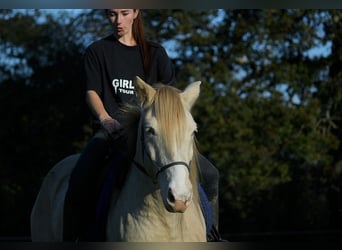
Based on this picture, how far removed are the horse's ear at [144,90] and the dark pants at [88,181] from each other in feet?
0.88

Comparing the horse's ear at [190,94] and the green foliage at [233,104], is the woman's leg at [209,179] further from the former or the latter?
the green foliage at [233,104]

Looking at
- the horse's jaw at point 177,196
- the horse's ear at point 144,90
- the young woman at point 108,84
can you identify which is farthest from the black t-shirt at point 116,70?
the horse's jaw at point 177,196

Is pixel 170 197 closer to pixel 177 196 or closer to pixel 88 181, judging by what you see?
pixel 177 196

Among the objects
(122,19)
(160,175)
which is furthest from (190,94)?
(122,19)

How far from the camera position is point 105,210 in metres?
3.72

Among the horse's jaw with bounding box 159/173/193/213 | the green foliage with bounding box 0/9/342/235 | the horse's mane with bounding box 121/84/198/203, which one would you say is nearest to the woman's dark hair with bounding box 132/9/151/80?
the horse's mane with bounding box 121/84/198/203

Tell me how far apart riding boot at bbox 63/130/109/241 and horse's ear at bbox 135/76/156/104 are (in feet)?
1.04

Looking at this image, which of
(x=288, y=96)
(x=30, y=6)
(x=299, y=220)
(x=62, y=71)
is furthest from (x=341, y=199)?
(x=30, y=6)

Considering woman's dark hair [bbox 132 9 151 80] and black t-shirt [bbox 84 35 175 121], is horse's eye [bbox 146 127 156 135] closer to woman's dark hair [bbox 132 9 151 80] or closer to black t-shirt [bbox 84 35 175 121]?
black t-shirt [bbox 84 35 175 121]

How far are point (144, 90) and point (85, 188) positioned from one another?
24.9 inches

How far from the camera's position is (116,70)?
13.1 ft

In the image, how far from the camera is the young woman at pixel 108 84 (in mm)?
3842

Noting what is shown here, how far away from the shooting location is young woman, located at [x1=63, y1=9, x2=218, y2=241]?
12.6 feet

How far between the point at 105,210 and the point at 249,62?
8.37 metres
